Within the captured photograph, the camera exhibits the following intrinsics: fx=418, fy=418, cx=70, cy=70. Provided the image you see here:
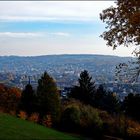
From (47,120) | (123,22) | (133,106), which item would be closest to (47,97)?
(47,120)

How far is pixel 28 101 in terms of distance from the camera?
214 feet

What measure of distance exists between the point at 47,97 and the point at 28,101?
4.48 meters

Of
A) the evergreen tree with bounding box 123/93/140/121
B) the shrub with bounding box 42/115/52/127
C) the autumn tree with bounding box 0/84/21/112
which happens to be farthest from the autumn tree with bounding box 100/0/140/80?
the autumn tree with bounding box 0/84/21/112

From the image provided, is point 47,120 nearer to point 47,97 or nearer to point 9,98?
point 47,97

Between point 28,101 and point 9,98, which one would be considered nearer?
point 28,101

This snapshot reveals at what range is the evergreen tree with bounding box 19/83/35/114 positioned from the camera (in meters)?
64.3

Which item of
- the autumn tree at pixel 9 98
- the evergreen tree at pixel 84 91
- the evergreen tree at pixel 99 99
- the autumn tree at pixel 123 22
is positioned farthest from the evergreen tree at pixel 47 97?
the autumn tree at pixel 123 22

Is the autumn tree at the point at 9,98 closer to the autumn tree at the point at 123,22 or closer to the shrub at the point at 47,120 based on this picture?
the shrub at the point at 47,120

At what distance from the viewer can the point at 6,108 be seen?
71.4 m

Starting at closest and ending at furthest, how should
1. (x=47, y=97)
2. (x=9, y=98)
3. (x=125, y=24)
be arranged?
(x=125, y=24), (x=47, y=97), (x=9, y=98)

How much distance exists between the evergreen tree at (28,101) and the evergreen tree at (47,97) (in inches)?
87.2

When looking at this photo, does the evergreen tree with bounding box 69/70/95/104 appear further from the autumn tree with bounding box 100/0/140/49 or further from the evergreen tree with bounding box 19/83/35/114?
the autumn tree with bounding box 100/0/140/49

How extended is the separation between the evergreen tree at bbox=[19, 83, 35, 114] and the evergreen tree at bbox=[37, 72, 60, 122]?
2.21m

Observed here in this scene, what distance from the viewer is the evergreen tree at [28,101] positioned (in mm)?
64312
